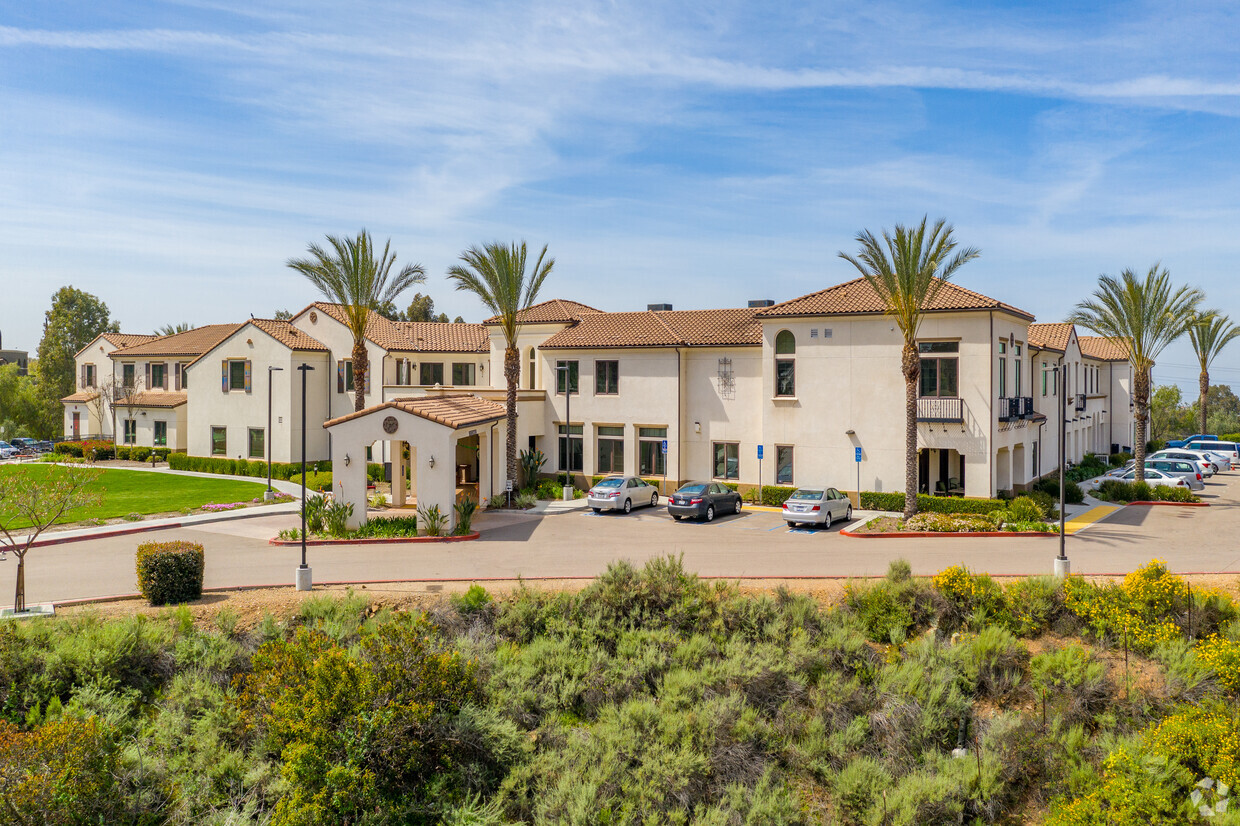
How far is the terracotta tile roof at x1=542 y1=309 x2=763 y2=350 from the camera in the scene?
33812 mm

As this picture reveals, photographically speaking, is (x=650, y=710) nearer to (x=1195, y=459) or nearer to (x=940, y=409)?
(x=940, y=409)

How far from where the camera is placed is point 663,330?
35.3 metres

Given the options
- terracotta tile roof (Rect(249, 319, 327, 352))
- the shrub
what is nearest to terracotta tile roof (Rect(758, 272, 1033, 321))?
the shrub

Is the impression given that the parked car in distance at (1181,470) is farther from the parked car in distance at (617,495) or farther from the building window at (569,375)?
the building window at (569,375)

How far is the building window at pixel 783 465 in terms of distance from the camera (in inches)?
1261

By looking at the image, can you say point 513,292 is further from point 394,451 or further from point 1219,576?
point 1219,576

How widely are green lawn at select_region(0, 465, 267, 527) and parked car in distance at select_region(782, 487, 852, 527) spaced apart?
21.7m

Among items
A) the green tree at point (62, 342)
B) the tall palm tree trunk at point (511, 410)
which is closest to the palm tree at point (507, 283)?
the tall palm tree trunk at point (511, 410)

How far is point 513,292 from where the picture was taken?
31.5 meters

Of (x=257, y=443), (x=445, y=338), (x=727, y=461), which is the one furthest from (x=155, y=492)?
(x=727, y=461)

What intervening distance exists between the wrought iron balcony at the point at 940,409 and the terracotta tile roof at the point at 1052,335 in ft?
33.0

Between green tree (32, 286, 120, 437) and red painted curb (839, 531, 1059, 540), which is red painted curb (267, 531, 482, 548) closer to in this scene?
red painted curb (839, 531, 1059, 540)

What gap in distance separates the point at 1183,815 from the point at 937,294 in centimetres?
2102

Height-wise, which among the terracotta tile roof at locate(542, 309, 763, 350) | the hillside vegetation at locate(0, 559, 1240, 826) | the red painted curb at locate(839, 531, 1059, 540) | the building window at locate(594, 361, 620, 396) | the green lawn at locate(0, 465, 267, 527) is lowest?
the hillside vegetation at locate(0, 559, 1240, 826)
